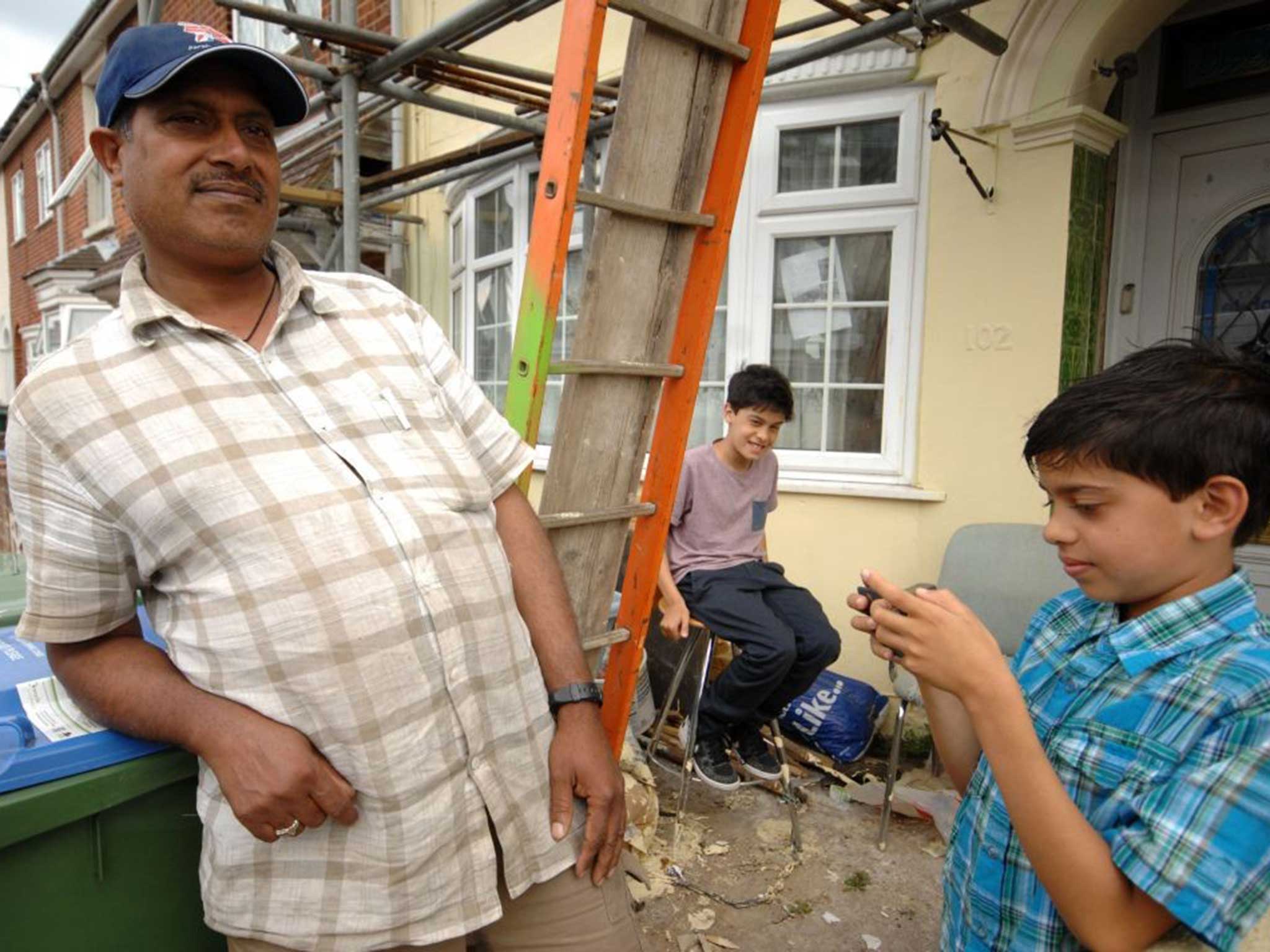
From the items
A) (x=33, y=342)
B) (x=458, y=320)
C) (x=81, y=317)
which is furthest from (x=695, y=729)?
(x=33, y=342)

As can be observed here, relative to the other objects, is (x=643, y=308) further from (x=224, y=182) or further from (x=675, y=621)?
(x=675, y=621)

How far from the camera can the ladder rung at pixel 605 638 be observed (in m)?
2.12

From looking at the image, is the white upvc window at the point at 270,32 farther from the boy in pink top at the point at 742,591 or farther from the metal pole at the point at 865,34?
the boy in pink top at the point at 742,591

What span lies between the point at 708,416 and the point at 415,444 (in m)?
3.73

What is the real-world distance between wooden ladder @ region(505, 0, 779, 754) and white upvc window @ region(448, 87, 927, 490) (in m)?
2.08

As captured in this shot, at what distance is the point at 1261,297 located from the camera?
11.7 feet

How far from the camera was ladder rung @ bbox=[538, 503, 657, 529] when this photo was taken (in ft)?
6.34

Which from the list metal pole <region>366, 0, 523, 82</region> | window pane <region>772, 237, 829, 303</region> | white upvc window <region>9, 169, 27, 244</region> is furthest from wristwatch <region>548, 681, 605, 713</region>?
white upvc window <region>9, 169, 27, 244</region>

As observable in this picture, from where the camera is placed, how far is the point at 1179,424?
1053 millimetres

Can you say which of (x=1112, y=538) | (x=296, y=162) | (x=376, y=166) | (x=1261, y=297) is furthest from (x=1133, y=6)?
(x=376, y=166)

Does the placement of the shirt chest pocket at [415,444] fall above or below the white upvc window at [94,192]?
below

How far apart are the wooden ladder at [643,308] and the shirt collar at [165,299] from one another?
0.47 m

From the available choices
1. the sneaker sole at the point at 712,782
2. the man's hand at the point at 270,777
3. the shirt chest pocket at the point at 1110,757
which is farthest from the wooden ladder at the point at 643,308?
the sneaker sole at the point at 712,782

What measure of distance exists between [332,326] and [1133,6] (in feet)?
12.0
